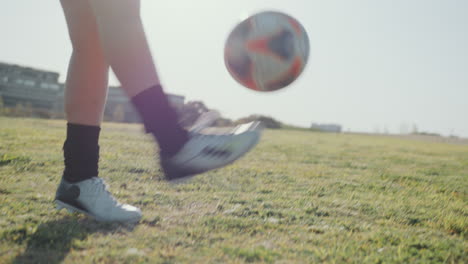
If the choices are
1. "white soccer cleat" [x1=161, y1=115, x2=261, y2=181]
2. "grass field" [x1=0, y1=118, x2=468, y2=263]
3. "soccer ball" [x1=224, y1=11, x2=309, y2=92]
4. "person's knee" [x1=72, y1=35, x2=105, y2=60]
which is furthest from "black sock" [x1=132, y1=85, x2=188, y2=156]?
"soccer ball" [x1=224, y1=11, x2=309, y2=92]

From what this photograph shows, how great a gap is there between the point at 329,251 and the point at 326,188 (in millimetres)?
1909

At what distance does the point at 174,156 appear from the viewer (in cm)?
218

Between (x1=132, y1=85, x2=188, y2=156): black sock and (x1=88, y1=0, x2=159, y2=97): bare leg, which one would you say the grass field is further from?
(x1=88, y1=0, x2=159, y2=97): bare leg

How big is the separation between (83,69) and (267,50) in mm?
1430

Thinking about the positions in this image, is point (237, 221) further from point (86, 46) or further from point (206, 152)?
point (86, 46)

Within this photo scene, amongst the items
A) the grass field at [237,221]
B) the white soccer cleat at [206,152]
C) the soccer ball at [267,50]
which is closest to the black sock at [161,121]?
the white soccer cleat at [206,152]

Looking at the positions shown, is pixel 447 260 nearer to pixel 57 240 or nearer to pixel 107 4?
pixel 57 240

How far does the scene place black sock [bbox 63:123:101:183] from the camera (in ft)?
7.86

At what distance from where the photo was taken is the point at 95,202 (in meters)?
2.38

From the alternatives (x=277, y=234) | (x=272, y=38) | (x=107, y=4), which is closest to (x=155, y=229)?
(x=277, y=234)

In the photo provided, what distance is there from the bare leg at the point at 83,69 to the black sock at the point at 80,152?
0.16 ft

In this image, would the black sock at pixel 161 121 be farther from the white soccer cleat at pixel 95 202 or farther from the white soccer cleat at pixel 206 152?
the white soccer cleat at pixel 95 202

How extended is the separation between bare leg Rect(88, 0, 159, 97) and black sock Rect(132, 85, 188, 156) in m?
0.06

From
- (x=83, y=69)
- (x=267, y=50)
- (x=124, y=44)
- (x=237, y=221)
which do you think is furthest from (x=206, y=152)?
(x=267, y=50)
